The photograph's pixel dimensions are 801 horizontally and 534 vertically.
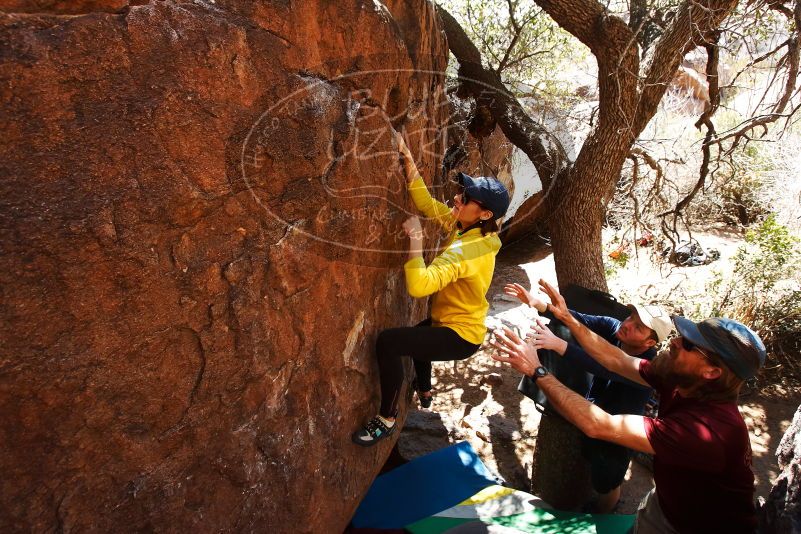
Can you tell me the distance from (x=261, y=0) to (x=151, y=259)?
42.7 inches

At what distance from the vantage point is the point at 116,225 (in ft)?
5.34

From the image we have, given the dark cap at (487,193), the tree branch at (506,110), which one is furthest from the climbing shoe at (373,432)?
the tree branch at (506,110)

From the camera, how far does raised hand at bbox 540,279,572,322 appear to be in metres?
2.92

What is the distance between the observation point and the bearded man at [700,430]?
1915 millimetres

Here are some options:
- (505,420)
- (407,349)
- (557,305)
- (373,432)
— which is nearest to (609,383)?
(557,305)

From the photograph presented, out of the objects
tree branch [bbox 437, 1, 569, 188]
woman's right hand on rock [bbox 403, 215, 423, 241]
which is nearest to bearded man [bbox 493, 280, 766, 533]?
woman's right hand on rock [bbox 403, 215, 423, 241]

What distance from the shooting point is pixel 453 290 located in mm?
2557

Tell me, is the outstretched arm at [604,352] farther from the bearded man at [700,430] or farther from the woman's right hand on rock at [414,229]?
the woman's right hand on rock at [414,229]

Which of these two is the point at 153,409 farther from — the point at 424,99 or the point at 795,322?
the point at 795,322

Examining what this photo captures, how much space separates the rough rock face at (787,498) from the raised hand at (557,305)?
45.5 inches

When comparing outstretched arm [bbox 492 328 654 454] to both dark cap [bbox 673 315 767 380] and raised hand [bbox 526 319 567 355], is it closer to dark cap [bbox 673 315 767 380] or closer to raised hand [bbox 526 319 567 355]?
raised hand [bbox 526 319 567 355]

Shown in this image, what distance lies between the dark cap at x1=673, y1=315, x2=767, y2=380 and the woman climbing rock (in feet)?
3.04

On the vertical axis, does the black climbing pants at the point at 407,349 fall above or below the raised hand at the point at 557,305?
below

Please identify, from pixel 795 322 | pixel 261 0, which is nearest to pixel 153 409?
pixel 261 0
